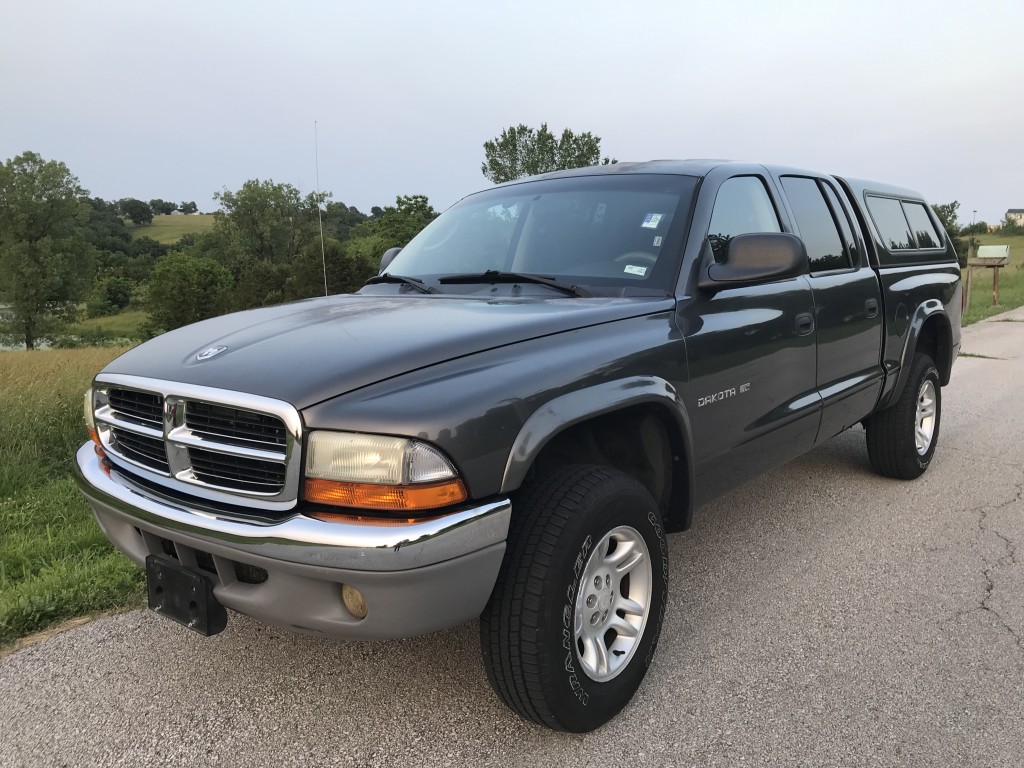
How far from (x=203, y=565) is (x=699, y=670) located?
1.67m

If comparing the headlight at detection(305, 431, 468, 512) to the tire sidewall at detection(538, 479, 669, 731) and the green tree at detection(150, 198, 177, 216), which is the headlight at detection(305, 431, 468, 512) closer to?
the tire sidewall at detection(538, 479, 669, 731)

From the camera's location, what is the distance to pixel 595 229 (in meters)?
3.00

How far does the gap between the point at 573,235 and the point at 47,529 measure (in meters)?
2.98

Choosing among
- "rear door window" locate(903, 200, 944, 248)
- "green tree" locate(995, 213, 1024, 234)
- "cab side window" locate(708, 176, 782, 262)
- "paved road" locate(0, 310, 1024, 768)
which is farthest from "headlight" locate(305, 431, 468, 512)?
"green tree" locate(995, 213, 1024, 234)

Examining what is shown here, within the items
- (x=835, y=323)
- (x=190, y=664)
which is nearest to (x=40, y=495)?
(x=190, y=664)

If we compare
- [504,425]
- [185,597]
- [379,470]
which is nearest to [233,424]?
[379,470]

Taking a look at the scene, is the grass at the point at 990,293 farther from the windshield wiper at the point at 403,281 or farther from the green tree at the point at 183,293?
the green tree at the point at 183,293

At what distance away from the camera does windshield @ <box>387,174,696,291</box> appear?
2.81 metres

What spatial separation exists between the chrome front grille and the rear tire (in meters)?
3.85

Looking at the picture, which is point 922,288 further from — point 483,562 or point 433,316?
point 483,562

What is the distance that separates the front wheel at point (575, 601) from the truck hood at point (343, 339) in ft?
1.58

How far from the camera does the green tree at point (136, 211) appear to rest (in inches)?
4112

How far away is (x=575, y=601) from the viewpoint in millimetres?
2096

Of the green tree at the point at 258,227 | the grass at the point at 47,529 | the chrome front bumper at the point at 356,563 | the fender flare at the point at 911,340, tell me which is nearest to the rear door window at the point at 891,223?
the fender flare at the point at 911,340
